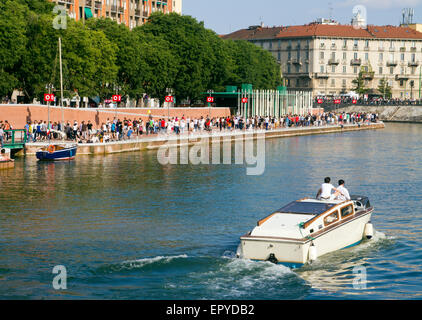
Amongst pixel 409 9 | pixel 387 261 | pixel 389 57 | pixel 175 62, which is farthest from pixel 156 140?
pixel 409 9

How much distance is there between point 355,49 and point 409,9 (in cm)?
2837

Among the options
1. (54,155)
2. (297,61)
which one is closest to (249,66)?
(297,61)

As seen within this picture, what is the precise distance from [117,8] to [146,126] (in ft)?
141

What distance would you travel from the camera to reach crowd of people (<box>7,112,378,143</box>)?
5743 cm

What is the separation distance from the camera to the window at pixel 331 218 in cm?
2284

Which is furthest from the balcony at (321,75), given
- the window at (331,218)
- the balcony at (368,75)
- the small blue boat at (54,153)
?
the window at (331,218)

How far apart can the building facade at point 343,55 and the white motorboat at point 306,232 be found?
142m

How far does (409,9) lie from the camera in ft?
610

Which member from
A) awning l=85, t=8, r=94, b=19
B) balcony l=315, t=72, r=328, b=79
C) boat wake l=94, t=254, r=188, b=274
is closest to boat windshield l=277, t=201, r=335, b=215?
boat wake l=94, t=254, r=188, b=274

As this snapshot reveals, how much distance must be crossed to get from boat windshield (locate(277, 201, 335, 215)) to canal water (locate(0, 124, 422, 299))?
59.9 inches

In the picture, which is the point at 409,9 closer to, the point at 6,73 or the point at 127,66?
the point at 127,66

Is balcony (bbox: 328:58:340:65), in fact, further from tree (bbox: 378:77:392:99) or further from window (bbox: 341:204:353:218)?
window (bbox: 341:204:353:218)

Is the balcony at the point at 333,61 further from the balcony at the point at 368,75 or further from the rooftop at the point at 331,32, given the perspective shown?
the balcony at the point at 368,75

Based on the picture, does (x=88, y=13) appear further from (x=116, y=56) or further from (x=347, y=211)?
(x=347, y=211)
